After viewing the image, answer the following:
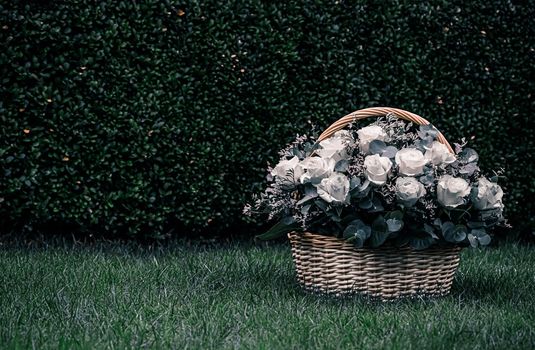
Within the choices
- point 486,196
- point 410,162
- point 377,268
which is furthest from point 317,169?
point 486,196

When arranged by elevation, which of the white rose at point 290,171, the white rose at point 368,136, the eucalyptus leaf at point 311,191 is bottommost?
the eucalyptus leaf at point 311,191

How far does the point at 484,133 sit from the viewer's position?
4.67m

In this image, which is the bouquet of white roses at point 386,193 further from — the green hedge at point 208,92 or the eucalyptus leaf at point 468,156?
the green hedge at point 208,92

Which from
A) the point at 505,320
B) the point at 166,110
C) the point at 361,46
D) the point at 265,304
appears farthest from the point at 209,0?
the point at 505,320

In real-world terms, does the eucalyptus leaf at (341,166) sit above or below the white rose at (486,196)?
above

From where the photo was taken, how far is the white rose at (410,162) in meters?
3.04

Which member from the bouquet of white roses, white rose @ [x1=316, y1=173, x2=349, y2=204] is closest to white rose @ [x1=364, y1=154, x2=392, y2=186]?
the bouquet of white roses

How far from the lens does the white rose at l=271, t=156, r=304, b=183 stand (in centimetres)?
317

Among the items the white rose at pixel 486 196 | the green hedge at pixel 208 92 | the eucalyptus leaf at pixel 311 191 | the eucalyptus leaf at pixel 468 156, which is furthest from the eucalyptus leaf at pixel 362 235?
the green hedge at pixel 208 92

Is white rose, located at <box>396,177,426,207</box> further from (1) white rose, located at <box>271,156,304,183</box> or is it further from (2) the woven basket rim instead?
(1) white rose, located at <box>271,156,304,183</box>

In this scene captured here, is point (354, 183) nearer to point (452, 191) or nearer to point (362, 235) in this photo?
point (362, 235)

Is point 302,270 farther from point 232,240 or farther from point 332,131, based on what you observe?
point 232,240

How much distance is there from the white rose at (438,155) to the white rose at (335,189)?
1.35 feet

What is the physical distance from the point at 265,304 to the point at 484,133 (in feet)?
7.65
